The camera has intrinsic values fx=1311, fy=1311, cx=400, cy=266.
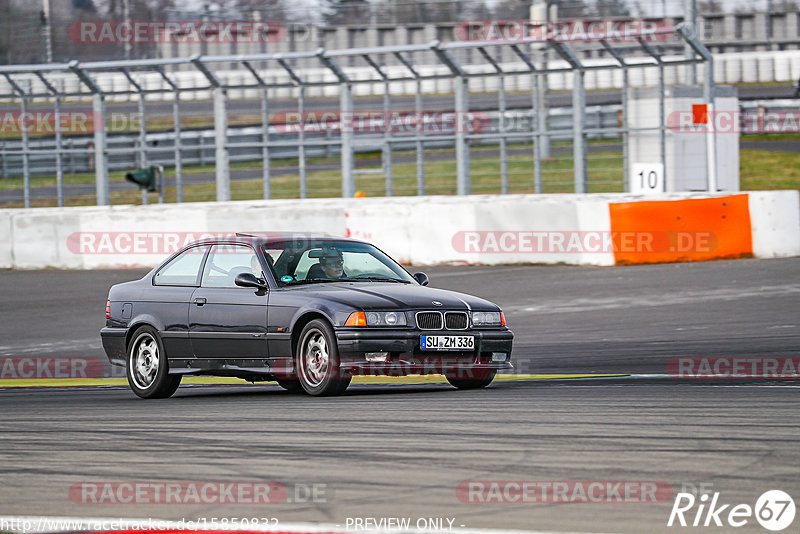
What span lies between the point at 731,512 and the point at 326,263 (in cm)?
542

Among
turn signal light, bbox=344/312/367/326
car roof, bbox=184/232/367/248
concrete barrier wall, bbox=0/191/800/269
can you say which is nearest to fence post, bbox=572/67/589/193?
concrete barrier wall, bbox=0/191/800/269

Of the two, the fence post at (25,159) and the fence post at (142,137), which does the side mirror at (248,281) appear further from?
the fence post at (25,159)

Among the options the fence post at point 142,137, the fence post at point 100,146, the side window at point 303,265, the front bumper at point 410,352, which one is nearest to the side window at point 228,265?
the side window at point 303,265

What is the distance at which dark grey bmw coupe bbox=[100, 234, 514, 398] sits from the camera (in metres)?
9.16

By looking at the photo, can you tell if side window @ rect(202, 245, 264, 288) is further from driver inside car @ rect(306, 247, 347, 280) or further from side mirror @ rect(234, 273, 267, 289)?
driver inside car @ rect(306, 247, 347, 280)

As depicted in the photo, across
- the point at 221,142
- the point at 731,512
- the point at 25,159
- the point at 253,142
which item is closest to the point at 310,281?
the point at 731,512

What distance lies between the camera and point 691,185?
71.3 ft

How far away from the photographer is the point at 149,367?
1041 centimetres

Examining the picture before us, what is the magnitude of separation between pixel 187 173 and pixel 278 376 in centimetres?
2202

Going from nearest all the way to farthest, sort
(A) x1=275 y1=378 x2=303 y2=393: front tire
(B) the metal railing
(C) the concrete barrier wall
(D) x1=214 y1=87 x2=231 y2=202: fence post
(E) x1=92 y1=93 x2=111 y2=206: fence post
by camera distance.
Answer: (A) x1=275 y1=378 x2=303 y2=393: front tire → (C) the concrete barrier wall → (B) the metal railing → (D) x1=214 y1=87 x2=231 y2=202: fence post → (E) x1=92 y1=93 x2=111 y2=206: fence post

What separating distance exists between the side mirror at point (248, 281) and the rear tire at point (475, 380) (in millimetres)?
1574

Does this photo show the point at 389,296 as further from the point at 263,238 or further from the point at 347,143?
the point at 347,143

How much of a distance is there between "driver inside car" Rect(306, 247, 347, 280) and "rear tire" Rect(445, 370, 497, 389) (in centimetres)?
115

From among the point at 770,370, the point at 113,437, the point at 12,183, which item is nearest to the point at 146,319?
the point at 113,437
